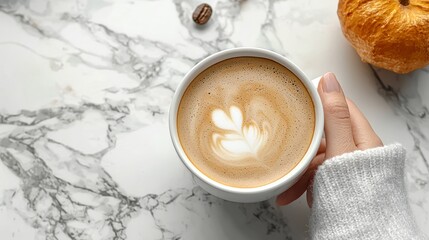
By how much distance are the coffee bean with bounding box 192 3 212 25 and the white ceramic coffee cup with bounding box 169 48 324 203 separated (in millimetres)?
149

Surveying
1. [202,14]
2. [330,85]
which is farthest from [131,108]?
[330,85]

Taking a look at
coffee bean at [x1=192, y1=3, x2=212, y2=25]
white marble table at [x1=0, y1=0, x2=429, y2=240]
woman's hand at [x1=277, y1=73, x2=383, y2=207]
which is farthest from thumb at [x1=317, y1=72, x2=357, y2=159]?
coffee bean at [x1=192, y1=3, x2=212, y2=25]

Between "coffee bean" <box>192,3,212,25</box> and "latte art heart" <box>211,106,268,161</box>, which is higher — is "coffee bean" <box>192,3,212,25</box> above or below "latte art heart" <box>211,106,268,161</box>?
above

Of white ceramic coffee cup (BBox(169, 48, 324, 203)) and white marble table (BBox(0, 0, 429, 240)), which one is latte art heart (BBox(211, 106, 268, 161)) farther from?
white marble table (BBox(0, 0, 429, 240))

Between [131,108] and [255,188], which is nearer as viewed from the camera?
[255,188]

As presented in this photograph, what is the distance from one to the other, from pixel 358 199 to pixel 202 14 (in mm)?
320

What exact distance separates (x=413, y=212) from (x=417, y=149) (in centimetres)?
8

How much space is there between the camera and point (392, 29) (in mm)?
821

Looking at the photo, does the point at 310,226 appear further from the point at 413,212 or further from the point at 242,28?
the point at 242,28

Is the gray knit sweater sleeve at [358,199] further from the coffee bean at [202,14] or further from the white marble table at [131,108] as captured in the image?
the coffee bean at [202,14]

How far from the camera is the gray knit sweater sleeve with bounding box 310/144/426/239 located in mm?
774

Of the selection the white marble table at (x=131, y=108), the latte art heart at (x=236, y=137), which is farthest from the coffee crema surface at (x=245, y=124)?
the white marble table at (x=131, y=108)

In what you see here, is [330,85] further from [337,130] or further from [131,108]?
[131,108]

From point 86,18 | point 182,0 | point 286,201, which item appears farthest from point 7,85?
point 286,201
